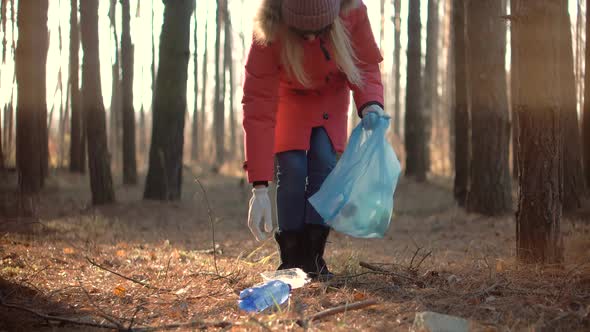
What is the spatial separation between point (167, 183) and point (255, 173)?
20.6 feet

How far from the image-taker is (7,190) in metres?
8.19

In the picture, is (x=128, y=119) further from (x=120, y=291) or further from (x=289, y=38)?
(x=289, y=38)

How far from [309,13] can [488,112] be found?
538cm

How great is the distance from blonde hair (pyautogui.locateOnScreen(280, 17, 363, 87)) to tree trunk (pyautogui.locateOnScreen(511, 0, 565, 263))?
102 centimetres

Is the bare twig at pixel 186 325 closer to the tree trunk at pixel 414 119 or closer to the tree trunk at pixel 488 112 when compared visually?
the tree trunk at pixel 488 112

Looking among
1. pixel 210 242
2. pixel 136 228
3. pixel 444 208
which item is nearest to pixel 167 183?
pixel 136 228

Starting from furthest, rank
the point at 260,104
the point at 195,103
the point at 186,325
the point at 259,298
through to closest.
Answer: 1. the point at 195,103
2. the point at 260,104
3. the point at 259,298
4. the point at 186,325

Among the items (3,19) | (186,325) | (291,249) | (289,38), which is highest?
(3,19)

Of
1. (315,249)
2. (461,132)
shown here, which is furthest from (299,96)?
(461,132)

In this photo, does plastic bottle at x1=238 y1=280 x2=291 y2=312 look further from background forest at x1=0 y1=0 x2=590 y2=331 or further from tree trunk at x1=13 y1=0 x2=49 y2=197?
tree trunk at x1=13 y1=0 x2=49 y2=197

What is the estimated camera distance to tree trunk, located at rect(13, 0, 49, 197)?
27.3 feet

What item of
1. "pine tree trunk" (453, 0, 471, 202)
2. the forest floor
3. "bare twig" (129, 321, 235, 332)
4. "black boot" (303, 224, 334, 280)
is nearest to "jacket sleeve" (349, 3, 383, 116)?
"black boot" (303, 224, 334, 280)

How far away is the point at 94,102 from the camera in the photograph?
9.03 metres

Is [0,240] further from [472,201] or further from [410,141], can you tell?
[410,141]
